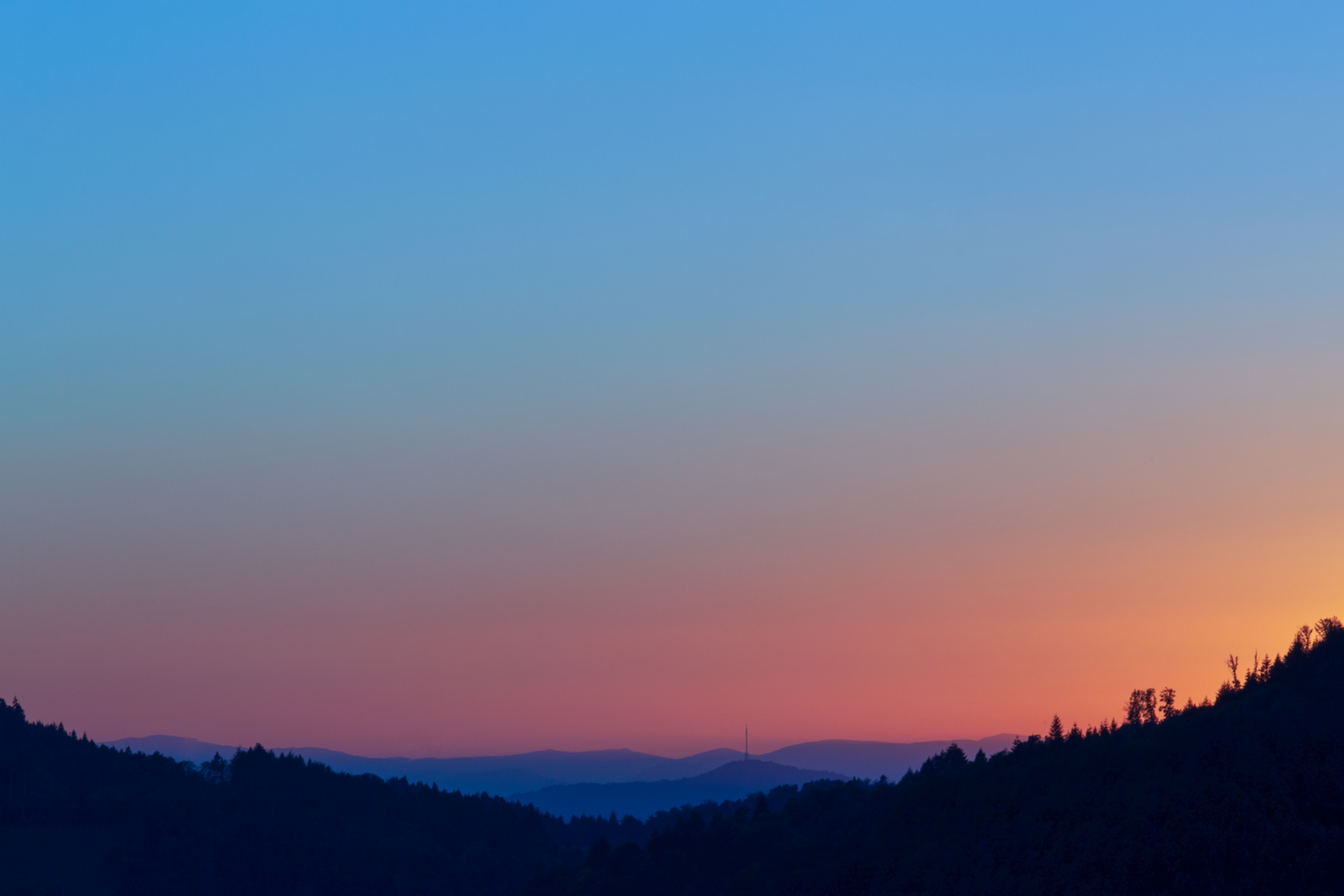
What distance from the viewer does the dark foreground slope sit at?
127312mm

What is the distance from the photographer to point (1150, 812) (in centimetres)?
13962

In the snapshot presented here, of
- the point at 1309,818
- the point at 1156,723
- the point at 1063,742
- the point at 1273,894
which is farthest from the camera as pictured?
the point at 1063,742

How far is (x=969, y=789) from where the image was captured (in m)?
186

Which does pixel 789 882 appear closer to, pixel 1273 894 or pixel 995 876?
pixel 995 876

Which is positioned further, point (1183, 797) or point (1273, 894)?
point (1183, 797)

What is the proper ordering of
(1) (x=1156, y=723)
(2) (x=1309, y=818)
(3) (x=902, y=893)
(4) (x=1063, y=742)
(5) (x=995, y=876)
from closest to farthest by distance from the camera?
(2) (x=1309, y=818)
(5) (x=995, y=876)
(3) (x=902, y=893)
(1) (x=1156, y=723)
(4) (x=1063, y=742)

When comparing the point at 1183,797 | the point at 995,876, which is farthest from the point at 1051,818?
the point at 1183,797

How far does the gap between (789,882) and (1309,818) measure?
256 feet

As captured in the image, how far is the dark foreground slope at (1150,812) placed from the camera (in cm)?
12731

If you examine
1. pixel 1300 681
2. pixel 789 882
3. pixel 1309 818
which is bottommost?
pixel 789 882

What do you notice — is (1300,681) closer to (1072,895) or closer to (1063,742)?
(1063,742)

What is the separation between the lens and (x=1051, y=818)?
524ft

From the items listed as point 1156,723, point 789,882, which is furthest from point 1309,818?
point 789,882

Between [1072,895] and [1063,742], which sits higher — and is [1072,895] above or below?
below
